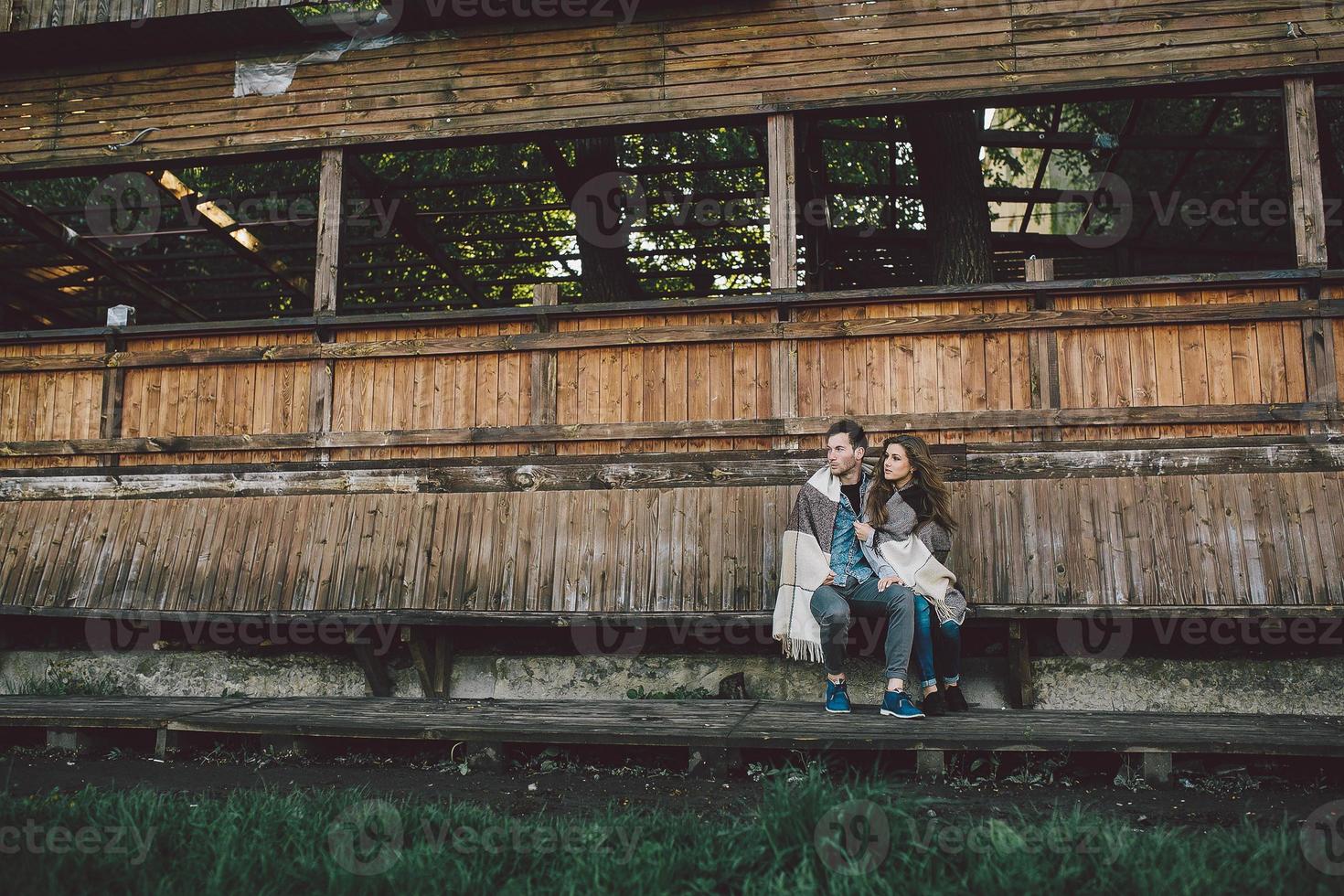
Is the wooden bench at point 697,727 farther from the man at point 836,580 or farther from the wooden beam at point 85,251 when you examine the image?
the wooden beam at point 85,251

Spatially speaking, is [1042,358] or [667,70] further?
→ [667,70]

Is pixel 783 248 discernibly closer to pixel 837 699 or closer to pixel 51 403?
pixel 837 699

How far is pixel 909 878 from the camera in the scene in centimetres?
381

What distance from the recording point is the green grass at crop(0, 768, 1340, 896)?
3748 mm

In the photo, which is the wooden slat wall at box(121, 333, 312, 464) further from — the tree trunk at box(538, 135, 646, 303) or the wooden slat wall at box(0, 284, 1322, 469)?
the tree trunk at box(538, 135, 646, 303)

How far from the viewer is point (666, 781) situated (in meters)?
5.81

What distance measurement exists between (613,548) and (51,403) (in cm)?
559

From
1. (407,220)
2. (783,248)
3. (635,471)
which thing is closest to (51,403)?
(407,220)

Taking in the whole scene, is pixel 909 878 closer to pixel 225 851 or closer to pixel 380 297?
pixel 225 851

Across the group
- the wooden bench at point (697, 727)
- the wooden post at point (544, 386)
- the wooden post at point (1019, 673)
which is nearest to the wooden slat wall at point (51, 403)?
the wooden bench at point (697, 727)

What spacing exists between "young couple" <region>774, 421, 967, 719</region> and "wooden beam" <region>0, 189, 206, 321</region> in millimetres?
9198

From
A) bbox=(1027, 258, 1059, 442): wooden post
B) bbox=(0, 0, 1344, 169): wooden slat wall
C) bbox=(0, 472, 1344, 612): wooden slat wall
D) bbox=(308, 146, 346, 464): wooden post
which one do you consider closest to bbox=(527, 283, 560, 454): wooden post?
bbox=(0, 472, 1344, 612): wooden slat wall

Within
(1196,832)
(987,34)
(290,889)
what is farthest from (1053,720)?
(987,34)

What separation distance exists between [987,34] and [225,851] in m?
8.08
